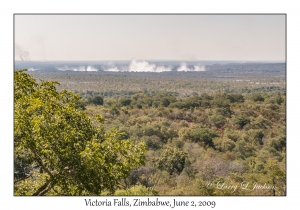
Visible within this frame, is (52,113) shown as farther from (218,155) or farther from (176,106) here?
(176,106)

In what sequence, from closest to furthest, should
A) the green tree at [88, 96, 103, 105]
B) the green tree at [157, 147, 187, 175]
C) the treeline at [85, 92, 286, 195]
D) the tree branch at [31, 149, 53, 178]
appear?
the tree branch at [31, 149, 53, 178], the treeline at [85, 92, 286, 195], the green tree at [157, 147, 187, 175], the green tree at [88, 96, 103, 105]

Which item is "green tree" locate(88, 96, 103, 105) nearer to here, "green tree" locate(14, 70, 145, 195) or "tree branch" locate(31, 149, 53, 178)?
"green tree" locate(14, 70, 145, 195)

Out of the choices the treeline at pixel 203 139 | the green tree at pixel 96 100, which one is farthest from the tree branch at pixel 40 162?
the green tree at pixel 96 100

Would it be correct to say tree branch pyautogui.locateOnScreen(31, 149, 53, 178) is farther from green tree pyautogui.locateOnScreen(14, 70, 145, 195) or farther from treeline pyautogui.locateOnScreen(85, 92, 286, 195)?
treeline pyautogui.locateOnScreen(85, 92, 286, 195)

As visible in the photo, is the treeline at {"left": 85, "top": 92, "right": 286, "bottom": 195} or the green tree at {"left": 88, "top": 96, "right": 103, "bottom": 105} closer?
the treeline at {"left": 85, "top": 92, "right": 286, "bottom": 195}

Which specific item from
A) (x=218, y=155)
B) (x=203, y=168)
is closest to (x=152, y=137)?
(x=218, y=155)

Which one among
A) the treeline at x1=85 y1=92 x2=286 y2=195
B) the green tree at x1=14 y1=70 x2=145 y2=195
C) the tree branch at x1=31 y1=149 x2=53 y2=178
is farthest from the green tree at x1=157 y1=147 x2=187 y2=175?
the tree branch at x1=31 y1=149 x2=53 y2=178

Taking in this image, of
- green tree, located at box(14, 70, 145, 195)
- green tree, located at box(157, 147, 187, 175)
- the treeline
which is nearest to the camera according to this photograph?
green tree, located at box(14, 70, 145, 195)

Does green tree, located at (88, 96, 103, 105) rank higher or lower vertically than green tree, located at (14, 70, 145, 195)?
higher

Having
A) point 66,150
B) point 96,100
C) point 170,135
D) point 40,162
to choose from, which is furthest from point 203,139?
point 66,150
